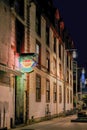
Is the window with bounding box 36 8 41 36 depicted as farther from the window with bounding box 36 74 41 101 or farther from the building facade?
the window with bounding box 36 74 41 101

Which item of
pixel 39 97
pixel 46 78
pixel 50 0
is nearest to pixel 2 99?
pixel 39 97

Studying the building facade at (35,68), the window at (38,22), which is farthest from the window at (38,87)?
the window at (38,22)

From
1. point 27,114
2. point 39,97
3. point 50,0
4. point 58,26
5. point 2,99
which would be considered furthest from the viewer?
point 58,26

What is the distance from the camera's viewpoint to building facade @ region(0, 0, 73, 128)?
94.8ft

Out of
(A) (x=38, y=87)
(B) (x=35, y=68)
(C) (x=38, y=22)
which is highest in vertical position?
(C) (x=38, y=22)

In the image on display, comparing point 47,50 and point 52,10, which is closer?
point 47,50

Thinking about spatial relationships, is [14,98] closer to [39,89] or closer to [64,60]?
[39,89]

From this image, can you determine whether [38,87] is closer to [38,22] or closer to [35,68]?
[35,68]

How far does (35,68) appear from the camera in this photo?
38.8 meters

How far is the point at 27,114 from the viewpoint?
3525cm

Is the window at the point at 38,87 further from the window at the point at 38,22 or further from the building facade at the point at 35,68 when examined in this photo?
the window at the point at 38,22

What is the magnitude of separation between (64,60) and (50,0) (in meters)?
13.0

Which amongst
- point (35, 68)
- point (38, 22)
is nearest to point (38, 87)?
point (35, 68)

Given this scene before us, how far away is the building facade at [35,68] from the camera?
28906 millimetres
